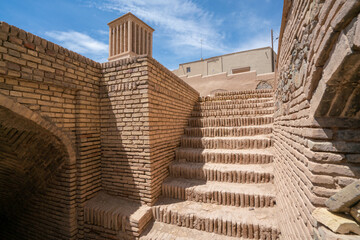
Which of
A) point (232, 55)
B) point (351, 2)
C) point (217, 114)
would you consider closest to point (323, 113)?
point (351, 2)

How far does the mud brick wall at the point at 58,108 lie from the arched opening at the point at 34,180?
0.07 feet

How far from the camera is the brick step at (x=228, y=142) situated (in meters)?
4.06

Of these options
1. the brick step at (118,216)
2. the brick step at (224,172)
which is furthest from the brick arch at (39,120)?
the brick step at (224,172)

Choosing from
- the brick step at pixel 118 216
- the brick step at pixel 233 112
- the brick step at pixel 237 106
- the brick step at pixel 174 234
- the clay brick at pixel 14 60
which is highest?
the clay brick at pixel 14 60

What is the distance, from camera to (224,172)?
11.7 ft

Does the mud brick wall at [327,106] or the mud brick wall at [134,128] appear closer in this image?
Answer: the mud brick wall at [327,106]

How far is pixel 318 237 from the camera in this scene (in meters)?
1.23

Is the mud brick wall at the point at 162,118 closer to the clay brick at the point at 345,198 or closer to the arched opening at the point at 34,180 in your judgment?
the arched opening at the point at 34,180

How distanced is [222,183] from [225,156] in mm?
675

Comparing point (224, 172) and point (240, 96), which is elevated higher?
point (240, 96)

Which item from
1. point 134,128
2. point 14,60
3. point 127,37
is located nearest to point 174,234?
point 134,128

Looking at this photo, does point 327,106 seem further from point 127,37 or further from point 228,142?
point 127,37

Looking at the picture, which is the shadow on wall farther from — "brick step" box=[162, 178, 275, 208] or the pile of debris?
the pile of debris

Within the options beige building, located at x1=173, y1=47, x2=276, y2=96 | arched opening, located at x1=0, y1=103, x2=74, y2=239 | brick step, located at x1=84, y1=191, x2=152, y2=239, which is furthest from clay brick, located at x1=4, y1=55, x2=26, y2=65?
beige building, located at x1=173, y1=47, x2=276, y2=96
